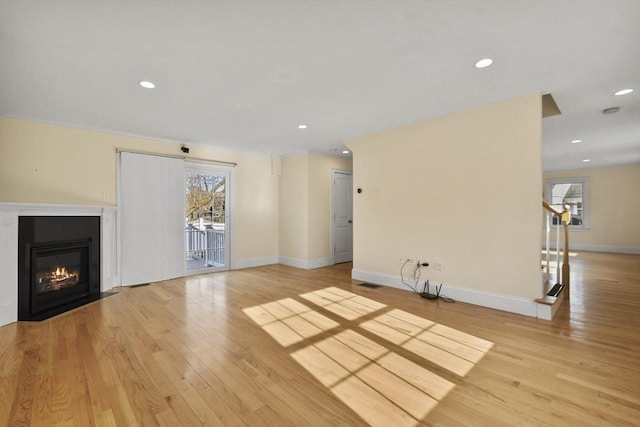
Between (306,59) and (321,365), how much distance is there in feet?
8.19

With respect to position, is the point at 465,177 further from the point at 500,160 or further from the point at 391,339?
the point at 391,339

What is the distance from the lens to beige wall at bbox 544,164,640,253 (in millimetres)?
7824

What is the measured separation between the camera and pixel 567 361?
7.13ft

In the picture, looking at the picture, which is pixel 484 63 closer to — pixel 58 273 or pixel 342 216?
pixel 342 216

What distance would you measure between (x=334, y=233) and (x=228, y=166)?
8.92 feet

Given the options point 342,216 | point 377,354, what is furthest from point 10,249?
point 342,216

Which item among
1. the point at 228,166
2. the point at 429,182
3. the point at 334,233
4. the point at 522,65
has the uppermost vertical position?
the point at 522,65

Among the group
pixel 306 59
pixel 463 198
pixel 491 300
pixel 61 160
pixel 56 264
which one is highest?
pixel 306 59

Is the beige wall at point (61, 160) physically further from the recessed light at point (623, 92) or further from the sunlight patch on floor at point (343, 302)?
the recessed light at point (623, 92)

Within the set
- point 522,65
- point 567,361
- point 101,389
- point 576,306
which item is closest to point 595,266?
point 576,306

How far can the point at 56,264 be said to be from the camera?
3658 mm

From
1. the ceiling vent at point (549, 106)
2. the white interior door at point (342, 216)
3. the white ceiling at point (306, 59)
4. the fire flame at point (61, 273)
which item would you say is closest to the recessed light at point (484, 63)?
the white ceiling at point (306, 59)

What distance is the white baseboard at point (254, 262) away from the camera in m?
5.84

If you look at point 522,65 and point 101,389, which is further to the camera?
point 522,65
